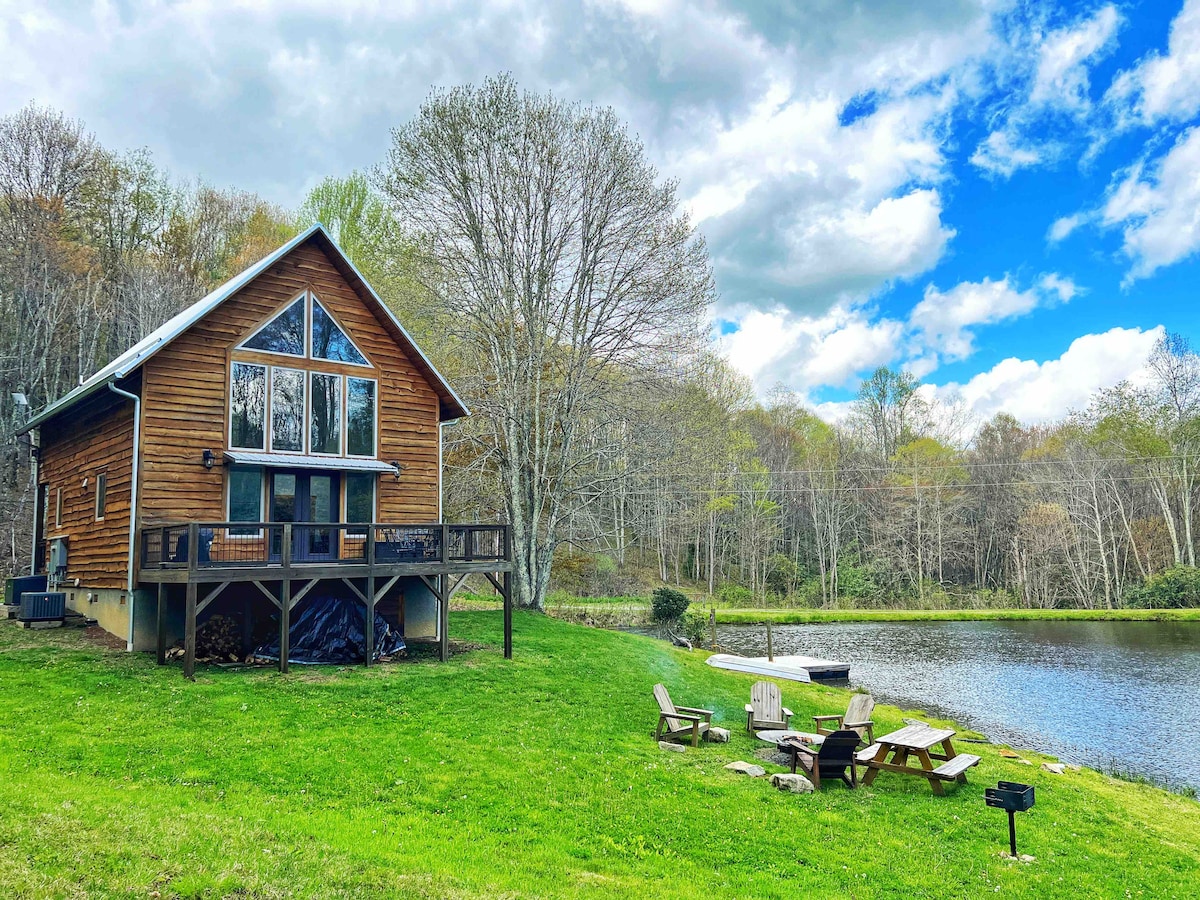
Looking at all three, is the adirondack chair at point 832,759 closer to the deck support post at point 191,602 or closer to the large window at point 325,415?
the deck support post at point 191,602

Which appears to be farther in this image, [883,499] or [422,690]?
[883,499]

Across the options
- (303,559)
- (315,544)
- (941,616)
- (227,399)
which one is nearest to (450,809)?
(303,559)

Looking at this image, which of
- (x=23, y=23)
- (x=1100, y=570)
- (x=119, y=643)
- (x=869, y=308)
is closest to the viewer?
(x=119, y=643)

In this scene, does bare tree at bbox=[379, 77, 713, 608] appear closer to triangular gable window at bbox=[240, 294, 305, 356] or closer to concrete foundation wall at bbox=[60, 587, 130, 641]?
triangular gable window at bbox=[240, 294, 305, 356]

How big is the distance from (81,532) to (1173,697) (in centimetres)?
2618

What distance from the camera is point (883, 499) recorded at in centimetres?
4769

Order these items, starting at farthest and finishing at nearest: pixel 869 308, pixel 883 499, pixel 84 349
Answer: pixel 869 308 → pixel 883 499 → pixel 84 349

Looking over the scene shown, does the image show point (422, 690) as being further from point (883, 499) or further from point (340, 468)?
point (883, 499)

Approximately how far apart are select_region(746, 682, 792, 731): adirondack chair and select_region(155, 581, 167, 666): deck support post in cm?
992

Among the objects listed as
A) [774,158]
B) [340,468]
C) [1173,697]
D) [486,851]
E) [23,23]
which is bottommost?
[1173,697]

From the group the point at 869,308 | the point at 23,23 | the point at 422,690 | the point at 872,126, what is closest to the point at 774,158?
the point at 872,126

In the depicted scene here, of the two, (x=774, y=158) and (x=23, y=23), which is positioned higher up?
(x=23, y=23)

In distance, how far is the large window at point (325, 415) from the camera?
15016 mm

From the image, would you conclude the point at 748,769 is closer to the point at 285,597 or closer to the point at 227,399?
the point at 285,597
